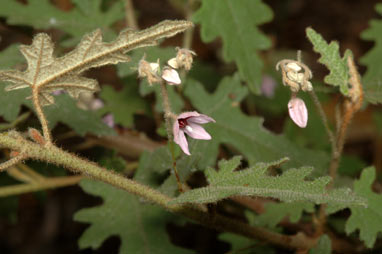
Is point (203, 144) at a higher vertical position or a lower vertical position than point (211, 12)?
lower

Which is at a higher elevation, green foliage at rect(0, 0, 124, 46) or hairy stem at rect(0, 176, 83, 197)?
green foliage at rect(0, 0, 124, 46)

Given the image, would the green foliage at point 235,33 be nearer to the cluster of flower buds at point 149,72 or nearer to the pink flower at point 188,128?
the pink flower at point 188,128

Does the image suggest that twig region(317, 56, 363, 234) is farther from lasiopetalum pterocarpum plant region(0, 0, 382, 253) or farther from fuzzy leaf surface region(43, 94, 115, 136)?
fuzzy leaf surface region(43, 94, 115, 136)

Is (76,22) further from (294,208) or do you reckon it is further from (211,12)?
(294,208)

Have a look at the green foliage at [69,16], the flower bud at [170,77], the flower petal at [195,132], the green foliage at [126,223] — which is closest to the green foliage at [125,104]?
the green foliage at [69,16]

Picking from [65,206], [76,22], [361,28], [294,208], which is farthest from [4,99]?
[361,28]

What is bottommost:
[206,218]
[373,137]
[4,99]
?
[206,218]

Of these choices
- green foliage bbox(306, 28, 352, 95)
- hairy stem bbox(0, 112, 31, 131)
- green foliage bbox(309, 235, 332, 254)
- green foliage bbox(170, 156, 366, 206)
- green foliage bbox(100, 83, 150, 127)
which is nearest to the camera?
green foliage bbox(170, 156, 366, 206)

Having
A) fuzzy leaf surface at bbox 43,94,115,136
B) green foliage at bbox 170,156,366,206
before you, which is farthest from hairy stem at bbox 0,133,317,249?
fuzzy leaf surface at bbox 43,94,115,136

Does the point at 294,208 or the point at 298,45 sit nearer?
the point at 294,208

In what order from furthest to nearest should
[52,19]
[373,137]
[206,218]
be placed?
1. [373,137]
2. [52,19]
3. [206,218]
